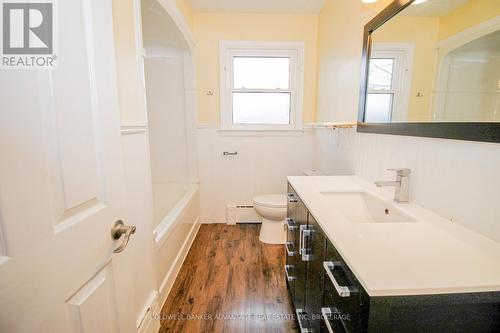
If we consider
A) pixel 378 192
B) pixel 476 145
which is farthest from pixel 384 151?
pixel 476 145

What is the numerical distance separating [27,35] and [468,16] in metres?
1.32

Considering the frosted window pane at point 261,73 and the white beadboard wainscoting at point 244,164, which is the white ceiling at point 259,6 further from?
the white beadboard wainscoting at point 244,164

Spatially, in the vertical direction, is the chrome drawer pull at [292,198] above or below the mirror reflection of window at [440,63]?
below

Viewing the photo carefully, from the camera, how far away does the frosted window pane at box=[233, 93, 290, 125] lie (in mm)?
2729

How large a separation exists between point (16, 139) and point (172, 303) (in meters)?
1.52

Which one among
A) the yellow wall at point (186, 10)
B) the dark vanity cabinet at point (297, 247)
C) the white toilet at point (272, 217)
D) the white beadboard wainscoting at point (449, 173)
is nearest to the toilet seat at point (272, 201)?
the white toilet at point (272, 217)

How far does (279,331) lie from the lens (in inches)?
54.1

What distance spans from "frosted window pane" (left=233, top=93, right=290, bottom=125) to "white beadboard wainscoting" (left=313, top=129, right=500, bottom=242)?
4.55 feet

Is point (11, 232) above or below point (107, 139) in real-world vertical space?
below

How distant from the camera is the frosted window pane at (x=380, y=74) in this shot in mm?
1295

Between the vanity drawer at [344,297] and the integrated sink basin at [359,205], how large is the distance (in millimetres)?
449

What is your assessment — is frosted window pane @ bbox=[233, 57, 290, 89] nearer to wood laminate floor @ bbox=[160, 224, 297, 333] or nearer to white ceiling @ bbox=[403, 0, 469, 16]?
white ceiling @ bbox=[403, 0, 469, 16]

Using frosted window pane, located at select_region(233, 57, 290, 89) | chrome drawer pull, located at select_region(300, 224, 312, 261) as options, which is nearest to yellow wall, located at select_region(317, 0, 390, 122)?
frosted window pane, located at select_region(233, 57, 290, 89)

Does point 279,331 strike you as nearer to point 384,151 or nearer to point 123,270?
point 123,270
